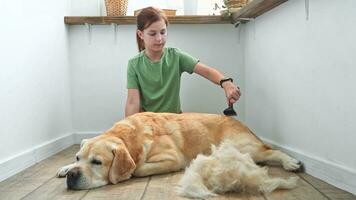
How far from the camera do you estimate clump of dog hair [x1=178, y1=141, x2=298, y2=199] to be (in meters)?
1.44

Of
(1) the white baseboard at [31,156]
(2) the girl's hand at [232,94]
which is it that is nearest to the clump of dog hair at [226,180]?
(2) the girl's hand at [232,94]

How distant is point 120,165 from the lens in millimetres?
1662

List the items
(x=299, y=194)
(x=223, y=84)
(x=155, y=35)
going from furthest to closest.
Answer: (x=155, y=35) < (x=223, y=84) < (x=299, y=194)

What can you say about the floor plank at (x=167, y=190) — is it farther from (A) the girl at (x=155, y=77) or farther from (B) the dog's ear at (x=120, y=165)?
(A) the girl at (x=155, y=77)

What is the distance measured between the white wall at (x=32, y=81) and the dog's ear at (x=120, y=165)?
1.80 feet

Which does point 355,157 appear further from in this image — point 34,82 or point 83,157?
point 34,82

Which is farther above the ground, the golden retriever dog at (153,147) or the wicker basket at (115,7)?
the wicker basket at (115,7)

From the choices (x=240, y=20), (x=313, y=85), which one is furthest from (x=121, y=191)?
(x=240, y=20)

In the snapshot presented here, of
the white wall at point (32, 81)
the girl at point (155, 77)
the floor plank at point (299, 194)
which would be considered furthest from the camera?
the girl at point (155, 77)

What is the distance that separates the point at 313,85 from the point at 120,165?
88 centimetres

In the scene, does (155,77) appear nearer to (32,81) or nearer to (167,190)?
(32,81)

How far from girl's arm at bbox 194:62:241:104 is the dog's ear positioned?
686 mm

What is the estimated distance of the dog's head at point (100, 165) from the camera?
1.59 meters

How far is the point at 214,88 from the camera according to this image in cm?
294
